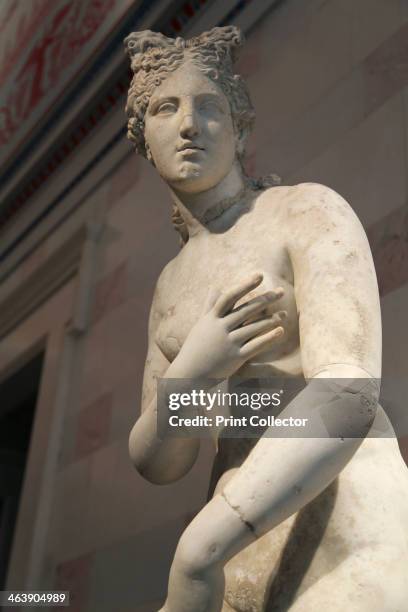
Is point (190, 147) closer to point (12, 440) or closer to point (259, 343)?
point (259, 343)

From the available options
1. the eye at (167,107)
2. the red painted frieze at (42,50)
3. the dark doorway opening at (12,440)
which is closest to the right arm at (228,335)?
the eye at (167,107)

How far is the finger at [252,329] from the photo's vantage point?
172cm

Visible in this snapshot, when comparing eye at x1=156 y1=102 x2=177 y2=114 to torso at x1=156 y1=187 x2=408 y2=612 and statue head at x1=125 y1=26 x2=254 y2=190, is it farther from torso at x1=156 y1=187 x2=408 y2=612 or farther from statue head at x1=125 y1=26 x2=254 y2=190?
torso at x1=156 y1=187 x2=408 y2=612

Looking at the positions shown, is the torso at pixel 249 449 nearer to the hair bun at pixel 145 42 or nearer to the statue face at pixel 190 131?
the statue face at pixel 190 131

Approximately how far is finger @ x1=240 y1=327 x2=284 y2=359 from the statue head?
0.53 metres

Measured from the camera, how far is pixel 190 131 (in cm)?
205

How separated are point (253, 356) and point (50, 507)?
3.07 metres

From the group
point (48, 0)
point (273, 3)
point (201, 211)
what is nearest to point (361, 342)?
point (201, 211)

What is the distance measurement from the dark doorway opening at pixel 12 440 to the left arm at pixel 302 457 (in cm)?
439

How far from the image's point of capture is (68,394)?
15.9 ft

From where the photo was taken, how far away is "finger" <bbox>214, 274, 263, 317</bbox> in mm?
1690

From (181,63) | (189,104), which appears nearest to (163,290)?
(189,104)

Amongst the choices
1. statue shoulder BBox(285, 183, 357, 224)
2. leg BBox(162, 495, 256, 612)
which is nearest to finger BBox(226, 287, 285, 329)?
statue shoulder BBox(285, 183, 357, 224)

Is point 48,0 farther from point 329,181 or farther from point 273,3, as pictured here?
point 329,181
